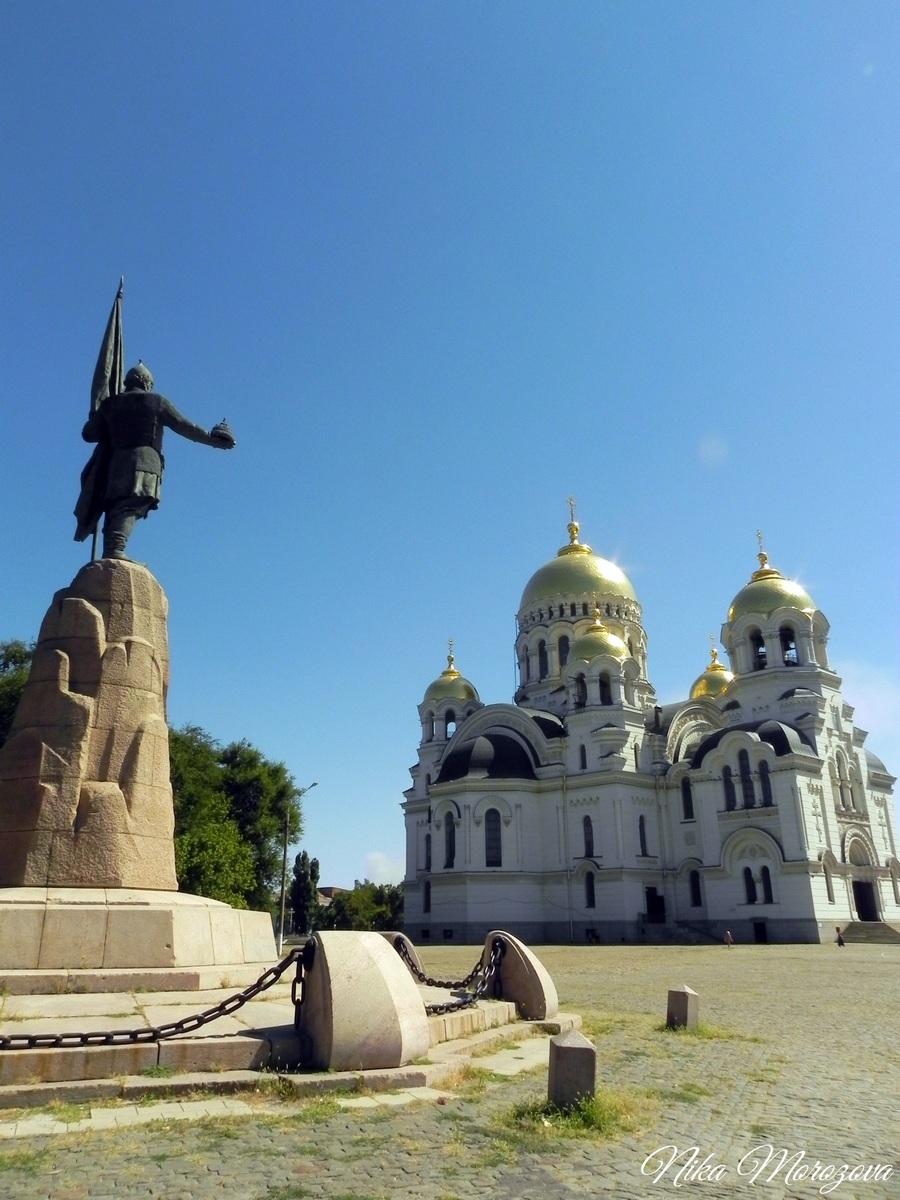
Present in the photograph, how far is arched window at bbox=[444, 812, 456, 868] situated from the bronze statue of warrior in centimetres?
3580

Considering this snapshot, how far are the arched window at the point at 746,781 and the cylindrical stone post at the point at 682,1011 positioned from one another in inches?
1217

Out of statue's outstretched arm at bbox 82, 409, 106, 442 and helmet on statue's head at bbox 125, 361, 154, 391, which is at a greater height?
helmet on statue's head at bbox 125, 361, 154, 391

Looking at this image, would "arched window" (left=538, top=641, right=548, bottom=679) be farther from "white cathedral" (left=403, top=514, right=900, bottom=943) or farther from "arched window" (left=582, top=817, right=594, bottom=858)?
"arched window" (left=582, top=817, right=594, bottom=858)

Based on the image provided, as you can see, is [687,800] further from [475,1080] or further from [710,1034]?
[475,1080]

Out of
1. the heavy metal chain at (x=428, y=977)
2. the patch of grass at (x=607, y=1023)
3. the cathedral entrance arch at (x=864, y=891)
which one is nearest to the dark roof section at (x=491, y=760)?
the cathedral entrance arch at (x=864, y=891)

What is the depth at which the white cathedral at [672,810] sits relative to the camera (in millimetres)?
38406

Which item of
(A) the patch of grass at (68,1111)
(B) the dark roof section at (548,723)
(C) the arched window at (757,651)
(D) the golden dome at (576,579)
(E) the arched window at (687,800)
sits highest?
(D) the golden dome at (576,579)

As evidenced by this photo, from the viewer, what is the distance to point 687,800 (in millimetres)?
43312

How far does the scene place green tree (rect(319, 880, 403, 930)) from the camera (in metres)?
54.8

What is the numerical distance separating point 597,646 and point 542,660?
8.03 metres

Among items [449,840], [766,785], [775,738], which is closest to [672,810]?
[766,785]

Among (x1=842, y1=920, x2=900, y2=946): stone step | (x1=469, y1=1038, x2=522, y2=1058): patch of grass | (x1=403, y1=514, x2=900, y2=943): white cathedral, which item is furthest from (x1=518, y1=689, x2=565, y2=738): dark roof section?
(x1=469, y1=1038, x2=522, y2=1058): patch of grass

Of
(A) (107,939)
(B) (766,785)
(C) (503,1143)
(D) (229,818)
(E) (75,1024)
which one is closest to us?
(C) (503,1143)

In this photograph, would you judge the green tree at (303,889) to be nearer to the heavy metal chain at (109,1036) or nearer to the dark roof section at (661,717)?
the dark roof section at (661,717)
